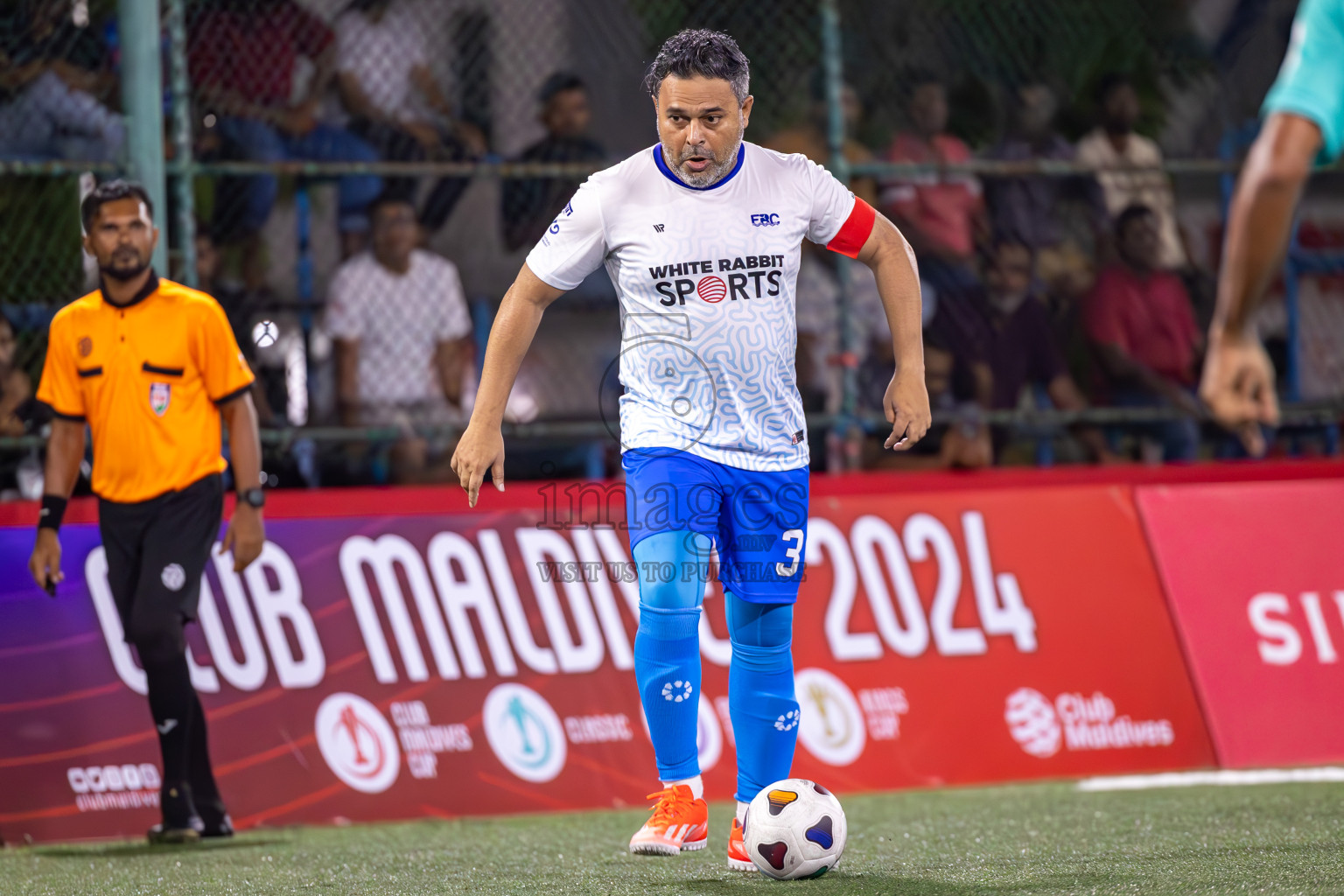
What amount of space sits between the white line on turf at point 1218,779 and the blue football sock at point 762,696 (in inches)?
94.3

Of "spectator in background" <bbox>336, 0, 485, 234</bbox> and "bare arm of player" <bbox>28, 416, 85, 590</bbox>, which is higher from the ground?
"spectator in background" <bbox>336, 0, 485, 234</bbox>

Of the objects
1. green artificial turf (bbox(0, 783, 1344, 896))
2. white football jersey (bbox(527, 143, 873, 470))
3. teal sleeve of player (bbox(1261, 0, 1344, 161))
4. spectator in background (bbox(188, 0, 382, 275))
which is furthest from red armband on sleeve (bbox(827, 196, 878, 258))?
spectator in background (bbox(188, 0, 382, 275))

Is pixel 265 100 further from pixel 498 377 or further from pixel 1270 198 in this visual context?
pixel 1270 198

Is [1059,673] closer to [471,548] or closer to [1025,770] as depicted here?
[1025,770]

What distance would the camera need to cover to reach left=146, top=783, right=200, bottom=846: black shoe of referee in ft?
19.1

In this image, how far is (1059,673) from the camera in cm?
711

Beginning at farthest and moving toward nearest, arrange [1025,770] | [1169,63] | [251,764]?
[1169,63] → [1025,770] → [251,764]

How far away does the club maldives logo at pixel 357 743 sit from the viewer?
6.56m

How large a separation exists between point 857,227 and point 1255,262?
73.5 inches

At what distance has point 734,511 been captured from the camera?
470 cm

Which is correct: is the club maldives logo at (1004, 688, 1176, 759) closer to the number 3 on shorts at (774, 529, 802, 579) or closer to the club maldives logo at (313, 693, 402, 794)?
the club maldives logo at (313, 693, 402, 794)

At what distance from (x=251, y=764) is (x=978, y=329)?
13.3 ft

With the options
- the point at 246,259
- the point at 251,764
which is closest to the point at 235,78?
the point at 246,259

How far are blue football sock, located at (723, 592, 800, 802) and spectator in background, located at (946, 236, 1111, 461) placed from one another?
3784 mm
